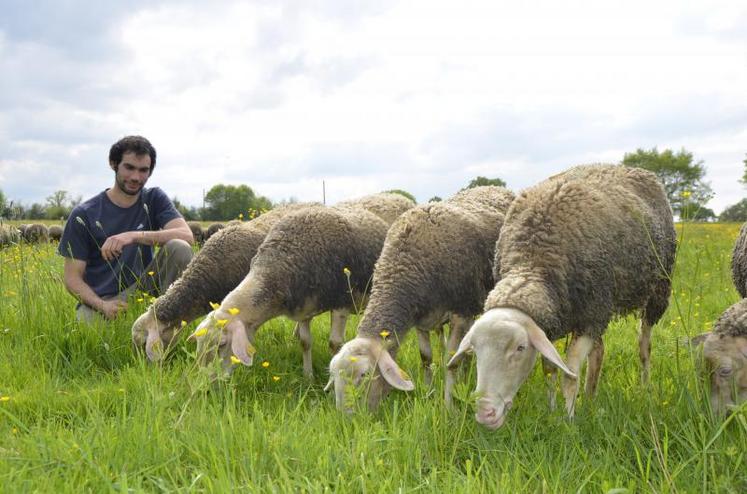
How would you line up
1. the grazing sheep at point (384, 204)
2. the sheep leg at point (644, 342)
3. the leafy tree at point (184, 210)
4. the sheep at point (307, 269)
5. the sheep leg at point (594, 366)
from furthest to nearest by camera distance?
the leafy tree at point (184, 210)
the grazing sheep at point (384, 204)
the sheep at point (307, 269)
the sheep leg at point (644, 342)
the sheep leg at point (594, 366)

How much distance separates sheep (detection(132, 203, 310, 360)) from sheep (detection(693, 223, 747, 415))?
13.0 ft

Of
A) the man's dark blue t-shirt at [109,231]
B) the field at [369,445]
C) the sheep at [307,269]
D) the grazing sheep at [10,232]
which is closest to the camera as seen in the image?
the field at [369,445]

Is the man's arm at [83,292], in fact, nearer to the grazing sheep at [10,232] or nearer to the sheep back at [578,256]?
the grazing sheep at [10,232]

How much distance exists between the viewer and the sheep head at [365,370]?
363 cm

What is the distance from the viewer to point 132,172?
6.55m

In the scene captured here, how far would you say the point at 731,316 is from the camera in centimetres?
338

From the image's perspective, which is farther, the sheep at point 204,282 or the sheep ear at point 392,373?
the sheep at point 204,282

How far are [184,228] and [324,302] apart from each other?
2.20 metres

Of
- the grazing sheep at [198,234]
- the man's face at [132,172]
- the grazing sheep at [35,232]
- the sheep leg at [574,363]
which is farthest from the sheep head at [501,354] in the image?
the grazing sheep at [35,232]

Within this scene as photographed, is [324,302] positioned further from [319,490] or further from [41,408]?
[319,490]

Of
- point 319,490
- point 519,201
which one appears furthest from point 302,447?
point 519,201

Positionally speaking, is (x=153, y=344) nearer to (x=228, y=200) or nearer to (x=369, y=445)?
(x=369, y=445)

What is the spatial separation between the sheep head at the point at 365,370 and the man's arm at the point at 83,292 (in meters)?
3.13

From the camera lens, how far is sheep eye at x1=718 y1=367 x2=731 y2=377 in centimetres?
327
